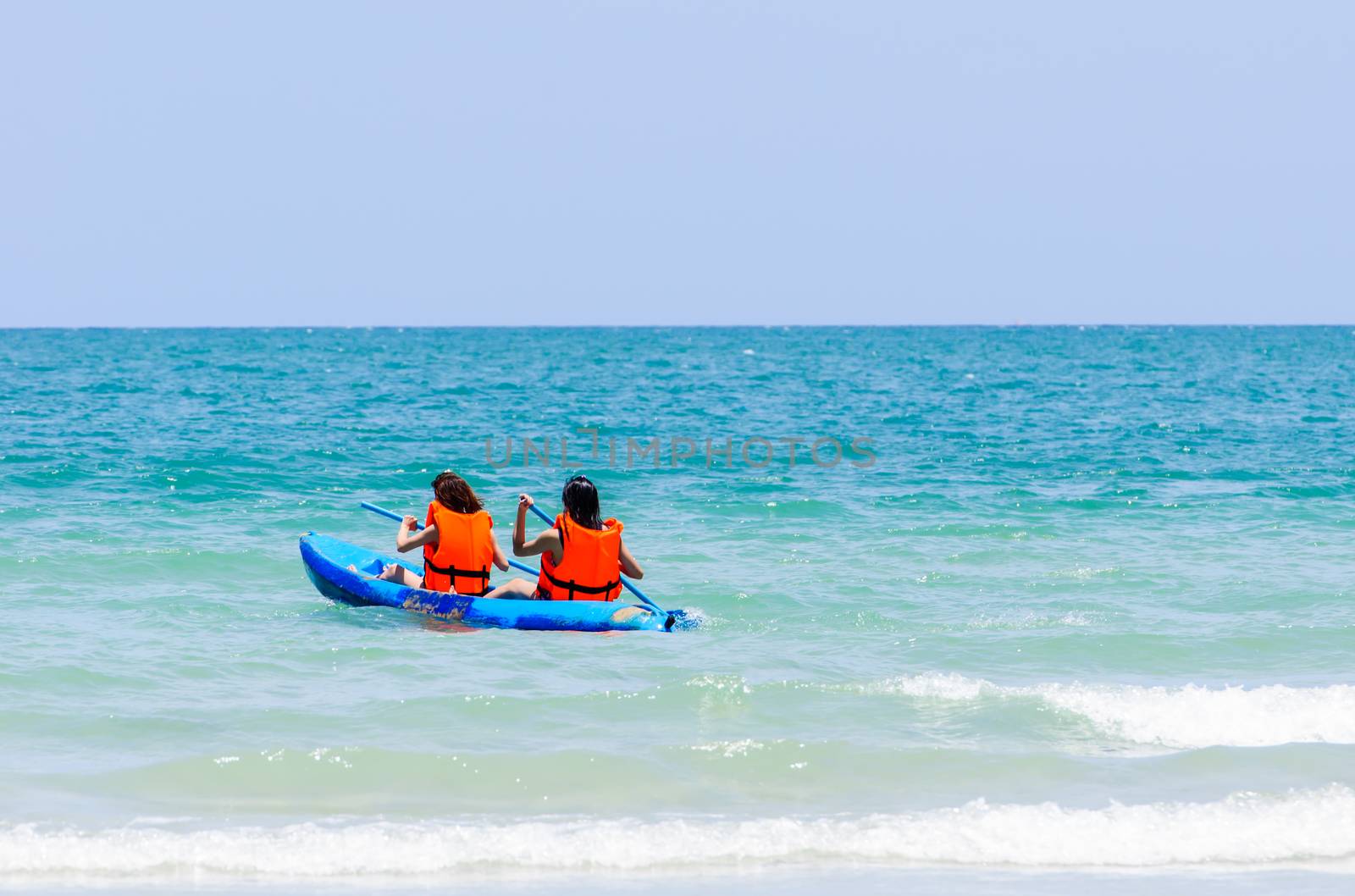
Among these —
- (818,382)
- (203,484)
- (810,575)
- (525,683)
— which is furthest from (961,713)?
(818,382)

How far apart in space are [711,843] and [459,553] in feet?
14.2

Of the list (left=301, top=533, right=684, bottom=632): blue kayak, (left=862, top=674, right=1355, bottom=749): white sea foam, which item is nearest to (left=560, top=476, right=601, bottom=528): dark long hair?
(left=301, top=533, right=684, bottom=632): blue kayak

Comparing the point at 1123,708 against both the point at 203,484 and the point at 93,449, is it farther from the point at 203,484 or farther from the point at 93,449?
the point at 93,449

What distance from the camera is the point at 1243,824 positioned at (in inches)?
225

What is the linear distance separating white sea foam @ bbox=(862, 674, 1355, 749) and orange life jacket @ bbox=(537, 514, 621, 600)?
7.32 feet

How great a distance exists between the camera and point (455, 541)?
30.9 ft

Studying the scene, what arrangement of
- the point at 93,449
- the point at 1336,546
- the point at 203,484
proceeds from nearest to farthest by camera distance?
1. the point at 1336,546
2. the point at 203,484
3. the point at 93,449

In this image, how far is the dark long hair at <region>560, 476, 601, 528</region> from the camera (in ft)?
29.1

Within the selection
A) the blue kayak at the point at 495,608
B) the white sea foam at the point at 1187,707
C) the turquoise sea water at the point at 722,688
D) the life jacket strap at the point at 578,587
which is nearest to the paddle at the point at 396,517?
the blue kayak at the point at 495,608

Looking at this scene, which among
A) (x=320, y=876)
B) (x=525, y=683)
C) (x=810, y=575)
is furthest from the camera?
(x=810, y=575)

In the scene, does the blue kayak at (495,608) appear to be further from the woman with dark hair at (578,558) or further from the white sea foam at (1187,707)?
the white sea foam at (1187,707)

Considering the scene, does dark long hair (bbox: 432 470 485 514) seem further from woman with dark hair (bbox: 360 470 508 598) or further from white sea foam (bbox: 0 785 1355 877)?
white sea foam (bbox: 0 785 1355 877)

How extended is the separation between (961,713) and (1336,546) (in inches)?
273

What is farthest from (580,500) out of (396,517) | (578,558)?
(396,517)
